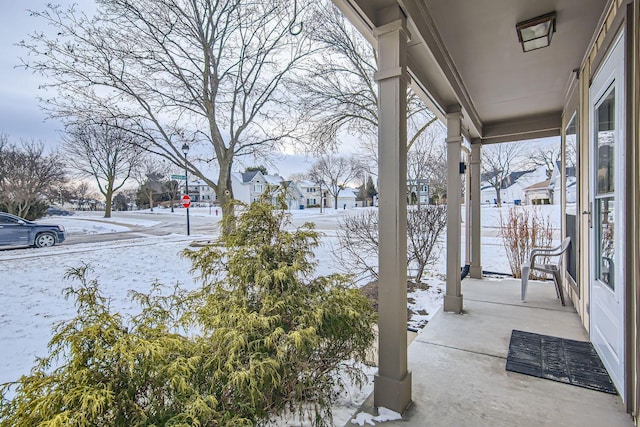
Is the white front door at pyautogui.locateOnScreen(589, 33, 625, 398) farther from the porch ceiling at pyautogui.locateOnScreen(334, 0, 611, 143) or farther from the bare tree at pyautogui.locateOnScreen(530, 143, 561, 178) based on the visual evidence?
the bare tree at pyautogui.locateOnScreen(530, 143, 561, 178)

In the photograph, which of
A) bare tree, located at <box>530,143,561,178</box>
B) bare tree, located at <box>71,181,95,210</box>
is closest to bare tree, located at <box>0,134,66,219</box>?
bare tree, located at <box>71,181,95,210</box>

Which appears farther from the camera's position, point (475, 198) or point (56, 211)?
point (475, 198)

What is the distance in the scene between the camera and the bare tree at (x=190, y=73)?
5.66m

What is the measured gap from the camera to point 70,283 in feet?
11.1

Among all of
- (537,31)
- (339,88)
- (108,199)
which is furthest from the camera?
(339,88)

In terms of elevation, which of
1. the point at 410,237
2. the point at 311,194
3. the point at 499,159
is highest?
the point at 499,159

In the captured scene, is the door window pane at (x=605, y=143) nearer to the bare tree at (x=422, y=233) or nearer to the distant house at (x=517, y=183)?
the bare tree at (x=422, y=233)

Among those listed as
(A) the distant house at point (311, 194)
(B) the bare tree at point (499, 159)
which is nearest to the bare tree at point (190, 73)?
(B) the bare tree at point (499, 159)

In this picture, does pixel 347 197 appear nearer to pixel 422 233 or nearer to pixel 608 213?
pixel 422 233

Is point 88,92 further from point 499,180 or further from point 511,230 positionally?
point 499,180

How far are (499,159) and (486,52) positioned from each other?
20.7 meters

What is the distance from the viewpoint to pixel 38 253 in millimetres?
3252

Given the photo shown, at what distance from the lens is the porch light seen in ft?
6.92

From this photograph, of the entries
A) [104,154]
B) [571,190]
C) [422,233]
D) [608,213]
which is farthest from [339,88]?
[608,213]
